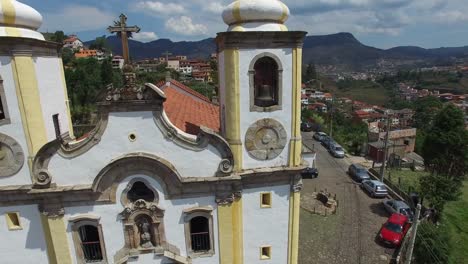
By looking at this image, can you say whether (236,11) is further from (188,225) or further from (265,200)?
(188,225)

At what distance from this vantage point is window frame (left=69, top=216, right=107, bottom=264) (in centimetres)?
1162

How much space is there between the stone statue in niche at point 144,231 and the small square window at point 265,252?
4677 mm

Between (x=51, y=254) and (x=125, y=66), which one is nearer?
(x=125, y=66)

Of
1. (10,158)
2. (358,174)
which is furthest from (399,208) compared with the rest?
(10,158)

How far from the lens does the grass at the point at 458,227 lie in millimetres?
19375

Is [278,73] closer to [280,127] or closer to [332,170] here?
[280,127]

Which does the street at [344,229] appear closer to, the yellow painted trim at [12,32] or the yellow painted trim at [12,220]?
the yellow painted trim at [12,220]

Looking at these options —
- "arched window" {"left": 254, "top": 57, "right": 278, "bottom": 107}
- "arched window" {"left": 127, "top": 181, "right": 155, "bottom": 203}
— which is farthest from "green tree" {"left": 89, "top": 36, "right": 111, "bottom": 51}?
"arched window" {"left": 254, "top": 57, "right": 278, "bottom": 107}

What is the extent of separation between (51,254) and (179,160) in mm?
6481

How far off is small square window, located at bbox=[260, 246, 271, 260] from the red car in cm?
1034

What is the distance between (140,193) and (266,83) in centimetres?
645

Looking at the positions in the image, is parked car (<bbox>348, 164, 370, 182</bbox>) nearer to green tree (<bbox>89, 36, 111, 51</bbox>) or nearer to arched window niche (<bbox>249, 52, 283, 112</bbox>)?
arched window niche (<bbox>249, 52, 283, 112</bbox>)

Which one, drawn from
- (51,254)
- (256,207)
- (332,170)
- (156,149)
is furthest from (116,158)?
(332,170)

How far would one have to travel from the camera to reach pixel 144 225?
39.4ft
